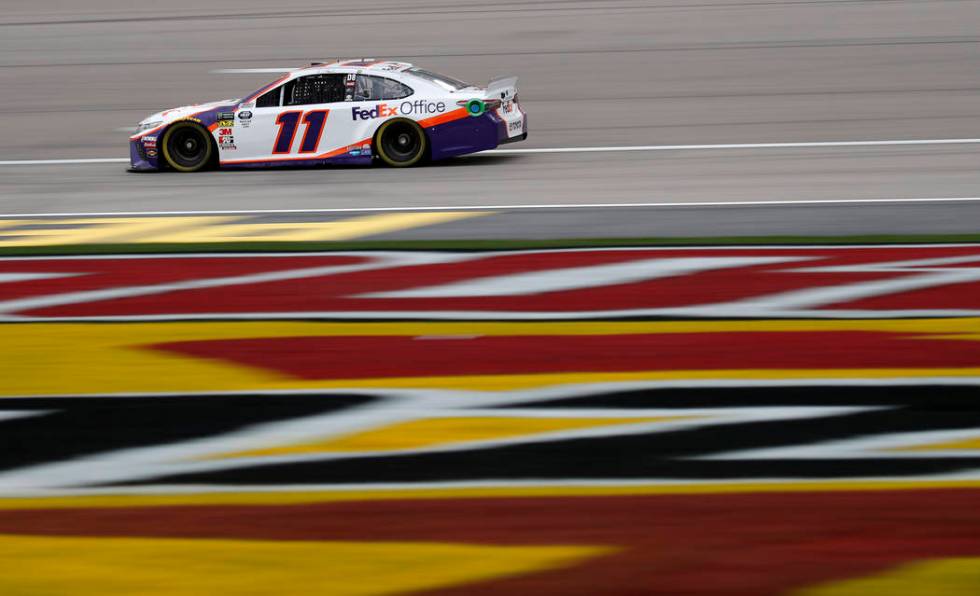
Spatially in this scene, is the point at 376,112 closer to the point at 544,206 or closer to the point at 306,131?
the point at 306,131

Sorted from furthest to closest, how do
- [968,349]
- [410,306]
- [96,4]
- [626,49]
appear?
[96,4], [626,49], [410,306], [968,349]

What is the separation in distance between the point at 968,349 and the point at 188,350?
3938 mm

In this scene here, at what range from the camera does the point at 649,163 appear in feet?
45.7

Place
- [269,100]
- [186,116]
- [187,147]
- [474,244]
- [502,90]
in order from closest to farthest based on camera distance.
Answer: [474,244] → [502,90] → [269,100] → [186,116] → [187,147]

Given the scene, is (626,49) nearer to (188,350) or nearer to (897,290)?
(897,290)

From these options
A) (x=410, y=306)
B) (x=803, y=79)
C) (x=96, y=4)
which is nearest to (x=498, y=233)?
(x=410, y=306)

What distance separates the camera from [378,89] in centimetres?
1412

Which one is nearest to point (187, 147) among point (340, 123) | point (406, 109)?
point (340, 123)

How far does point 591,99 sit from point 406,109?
4.42m

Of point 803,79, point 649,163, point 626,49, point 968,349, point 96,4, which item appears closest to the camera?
point 968,349

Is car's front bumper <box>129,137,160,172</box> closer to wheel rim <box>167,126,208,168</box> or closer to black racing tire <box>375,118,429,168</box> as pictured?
wheel rim <box>167,126,208,168</box>

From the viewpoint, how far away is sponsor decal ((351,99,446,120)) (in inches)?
554

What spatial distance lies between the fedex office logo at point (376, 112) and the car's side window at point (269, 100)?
817 mm

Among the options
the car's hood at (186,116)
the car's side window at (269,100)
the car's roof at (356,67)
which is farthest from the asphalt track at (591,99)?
the car's roof at (356,67)
